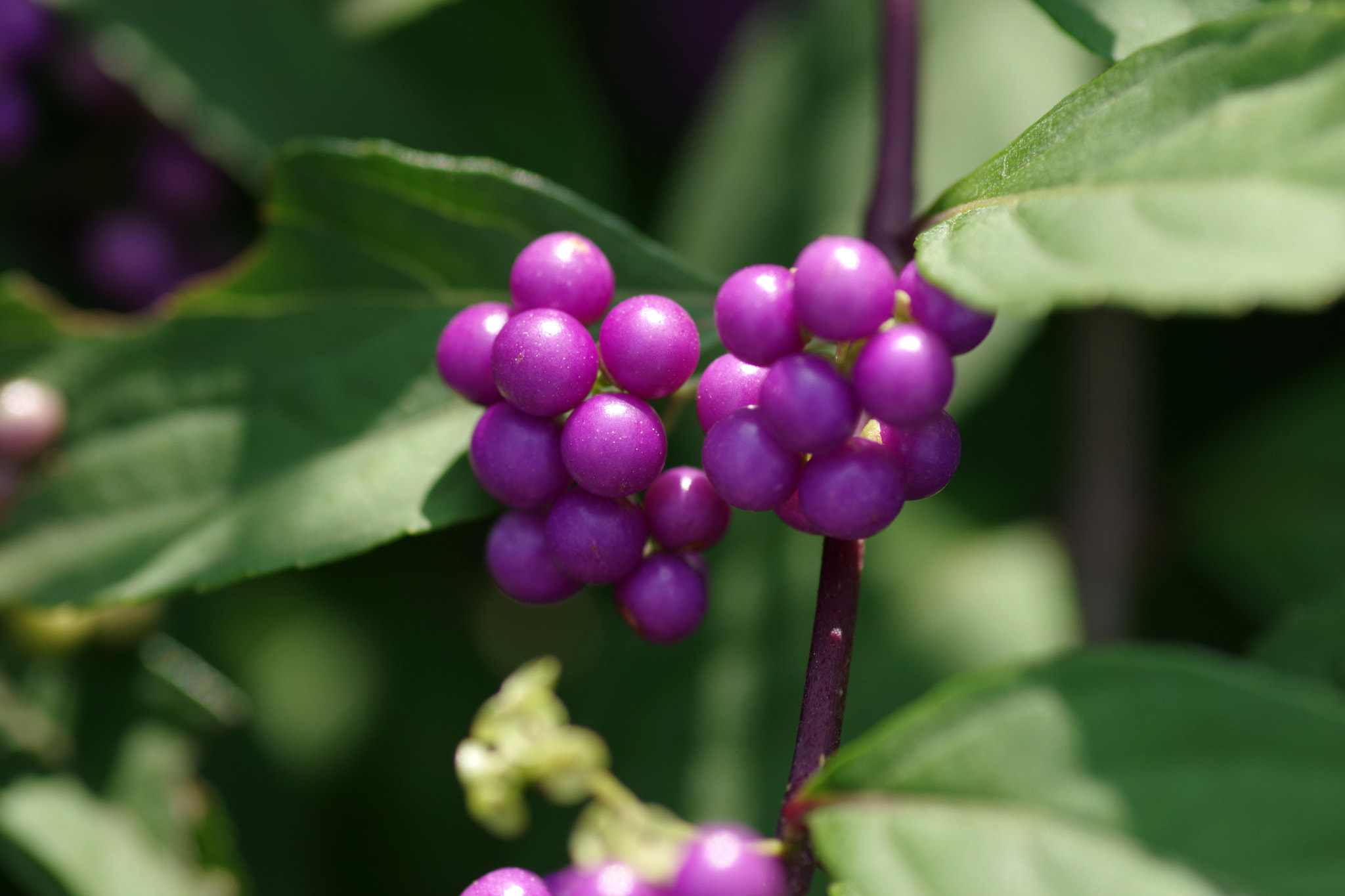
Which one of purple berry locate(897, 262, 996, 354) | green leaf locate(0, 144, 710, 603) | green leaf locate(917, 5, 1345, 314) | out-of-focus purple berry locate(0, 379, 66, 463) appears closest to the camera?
green leaf locate(917, 5, 1345, 314)

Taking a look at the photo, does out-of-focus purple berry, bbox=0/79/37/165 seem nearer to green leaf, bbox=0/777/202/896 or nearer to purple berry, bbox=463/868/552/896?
green leaf, bbox=0/777/202/896

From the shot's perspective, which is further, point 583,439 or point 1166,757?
point 583,439

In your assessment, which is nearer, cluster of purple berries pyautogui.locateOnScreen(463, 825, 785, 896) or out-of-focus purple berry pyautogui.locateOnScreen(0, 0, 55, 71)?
cluster of purple berries pyautogui.locateOnScreen(463, 825, 785, 896)

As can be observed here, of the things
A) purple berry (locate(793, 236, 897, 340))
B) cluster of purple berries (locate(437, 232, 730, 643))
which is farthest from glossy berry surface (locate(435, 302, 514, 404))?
purple berry (locate(793, 236, 897, 340))

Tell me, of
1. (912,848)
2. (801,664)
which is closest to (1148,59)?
(912,848)

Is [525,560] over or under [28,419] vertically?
under

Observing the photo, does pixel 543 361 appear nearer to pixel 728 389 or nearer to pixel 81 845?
pixel 728 389

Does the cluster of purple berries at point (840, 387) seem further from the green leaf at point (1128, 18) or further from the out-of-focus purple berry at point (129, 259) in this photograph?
the out-of-focus purple berry at point (129, 259)

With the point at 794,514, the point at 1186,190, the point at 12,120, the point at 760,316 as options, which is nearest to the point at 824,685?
the point at 794,514
